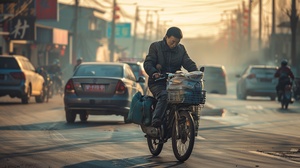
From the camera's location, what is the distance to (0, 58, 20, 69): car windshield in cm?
2989

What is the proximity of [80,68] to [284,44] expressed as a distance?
246 ft

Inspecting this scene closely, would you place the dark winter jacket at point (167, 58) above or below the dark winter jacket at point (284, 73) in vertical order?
above

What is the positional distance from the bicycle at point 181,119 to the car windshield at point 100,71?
8.40m

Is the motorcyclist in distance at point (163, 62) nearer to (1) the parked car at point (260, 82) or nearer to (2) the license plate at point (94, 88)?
(2) the license plate at point (94, 88)

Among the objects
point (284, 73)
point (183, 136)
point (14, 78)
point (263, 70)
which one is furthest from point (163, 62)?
point (263, 70)

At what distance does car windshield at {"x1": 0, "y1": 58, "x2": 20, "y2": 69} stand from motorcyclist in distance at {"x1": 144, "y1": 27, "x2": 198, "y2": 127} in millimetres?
17495

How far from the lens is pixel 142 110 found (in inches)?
511

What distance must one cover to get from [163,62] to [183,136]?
57.2 inches

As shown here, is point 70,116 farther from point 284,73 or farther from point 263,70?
point 263,70

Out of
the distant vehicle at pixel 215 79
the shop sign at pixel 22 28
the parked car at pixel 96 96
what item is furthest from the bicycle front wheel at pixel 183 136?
the shop sign at pixel 22 28

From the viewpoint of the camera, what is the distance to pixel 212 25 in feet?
563

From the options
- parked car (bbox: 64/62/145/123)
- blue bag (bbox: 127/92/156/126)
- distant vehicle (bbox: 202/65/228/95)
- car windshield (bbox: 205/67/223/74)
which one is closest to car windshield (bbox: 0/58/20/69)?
parked car (bbox: 64/62/145/123)

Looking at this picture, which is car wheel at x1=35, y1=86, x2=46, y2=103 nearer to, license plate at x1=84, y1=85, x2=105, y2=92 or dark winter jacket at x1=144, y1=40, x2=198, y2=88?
license plate at x1=84, y1=85, x2=105, y2=92

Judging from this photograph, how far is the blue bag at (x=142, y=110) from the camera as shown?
12844 millimetres
